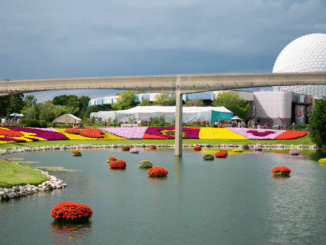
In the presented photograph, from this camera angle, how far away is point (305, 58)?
87.5m

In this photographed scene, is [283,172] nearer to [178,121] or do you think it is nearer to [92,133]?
[178,121]

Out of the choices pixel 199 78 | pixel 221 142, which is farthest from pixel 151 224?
pixel 221 142

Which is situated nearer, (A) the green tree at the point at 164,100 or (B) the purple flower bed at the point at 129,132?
(B) the purple flower bed at the point at 129,132

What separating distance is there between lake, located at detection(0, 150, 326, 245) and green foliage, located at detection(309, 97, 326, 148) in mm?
22087

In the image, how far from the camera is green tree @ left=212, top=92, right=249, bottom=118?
286 ft

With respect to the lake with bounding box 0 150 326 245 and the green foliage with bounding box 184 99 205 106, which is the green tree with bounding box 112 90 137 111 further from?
the lake with bounding box 0 150 326 245

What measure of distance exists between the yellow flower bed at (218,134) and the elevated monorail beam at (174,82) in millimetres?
23657

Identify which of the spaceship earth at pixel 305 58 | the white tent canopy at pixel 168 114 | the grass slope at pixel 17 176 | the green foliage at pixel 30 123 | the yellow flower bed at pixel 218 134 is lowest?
the grass slope at pixel 17 176

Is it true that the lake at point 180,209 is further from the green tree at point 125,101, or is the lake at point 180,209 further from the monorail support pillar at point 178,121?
the green tree at point 125,101

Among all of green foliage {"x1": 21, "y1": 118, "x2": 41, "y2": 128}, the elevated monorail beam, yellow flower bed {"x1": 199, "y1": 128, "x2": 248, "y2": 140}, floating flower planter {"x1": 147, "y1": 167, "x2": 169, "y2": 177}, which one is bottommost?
floating flower planter {"x1": 147, "y1": 167, "x2": 169, "y2": 177}

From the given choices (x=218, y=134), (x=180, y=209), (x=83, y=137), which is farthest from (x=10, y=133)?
(x=180, y=209)

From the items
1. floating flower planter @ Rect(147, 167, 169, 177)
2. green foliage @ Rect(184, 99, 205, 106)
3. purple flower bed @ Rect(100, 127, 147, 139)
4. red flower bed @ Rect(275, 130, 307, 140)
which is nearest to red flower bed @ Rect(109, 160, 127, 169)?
floating flower planter @ Rect(147, 167, 169, 177)

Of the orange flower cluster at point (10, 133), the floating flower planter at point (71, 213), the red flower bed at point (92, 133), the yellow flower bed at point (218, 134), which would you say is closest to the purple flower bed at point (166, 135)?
the yellow flower bed at point (218, 134)

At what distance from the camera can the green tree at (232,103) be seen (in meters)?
87.1
